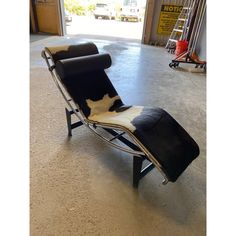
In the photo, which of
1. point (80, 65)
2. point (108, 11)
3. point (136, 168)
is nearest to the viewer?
point (136, 168)

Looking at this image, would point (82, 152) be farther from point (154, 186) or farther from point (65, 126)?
point (154, 186)

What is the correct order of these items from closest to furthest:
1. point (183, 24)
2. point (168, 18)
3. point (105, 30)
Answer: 1. point (183, 24)
2. point (168, 18)
3. point (105, 30)

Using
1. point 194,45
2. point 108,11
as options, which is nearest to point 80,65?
point 194,45

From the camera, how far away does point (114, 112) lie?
1630 mm

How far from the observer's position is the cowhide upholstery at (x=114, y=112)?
3.94 ft

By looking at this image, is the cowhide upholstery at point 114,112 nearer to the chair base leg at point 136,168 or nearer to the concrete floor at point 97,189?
the chair base leg at point 136,168

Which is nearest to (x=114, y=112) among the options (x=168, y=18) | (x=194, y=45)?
→ (x=194, y=45)

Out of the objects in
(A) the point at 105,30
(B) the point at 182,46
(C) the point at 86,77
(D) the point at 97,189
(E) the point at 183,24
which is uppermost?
(E) the point at 183,24

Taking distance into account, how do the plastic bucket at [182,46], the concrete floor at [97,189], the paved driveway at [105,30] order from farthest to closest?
the paved driveway at [105,30] < the plastic bucket at [182,46] < the concrete floor at [97,189]

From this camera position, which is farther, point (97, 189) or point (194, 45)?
point (194, 45)

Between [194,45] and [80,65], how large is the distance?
394cm

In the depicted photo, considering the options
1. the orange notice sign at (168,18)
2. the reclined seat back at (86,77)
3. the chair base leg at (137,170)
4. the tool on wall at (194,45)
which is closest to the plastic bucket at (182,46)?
the tool on wall at (194,45)

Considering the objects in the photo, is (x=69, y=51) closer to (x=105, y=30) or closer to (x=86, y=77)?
(x=86, y=77)

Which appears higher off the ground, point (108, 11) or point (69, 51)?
point (108, 11)
